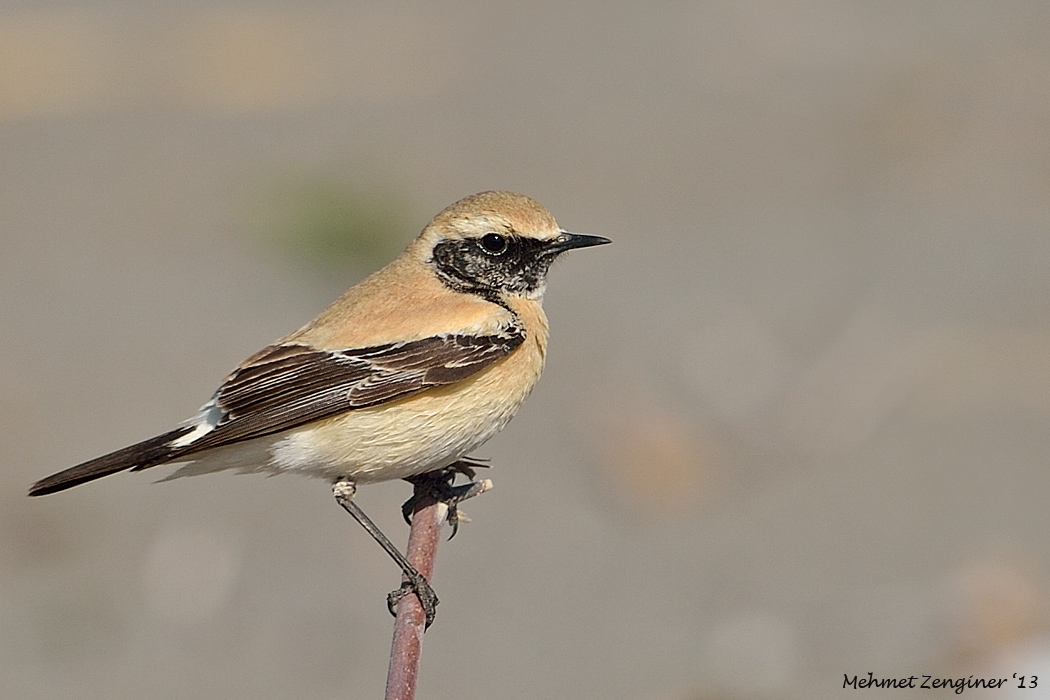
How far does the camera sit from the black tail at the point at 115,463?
19.1 ft

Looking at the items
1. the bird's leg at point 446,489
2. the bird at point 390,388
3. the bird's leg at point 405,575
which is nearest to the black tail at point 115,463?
the bird at point 390,388

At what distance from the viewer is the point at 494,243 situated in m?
6.91

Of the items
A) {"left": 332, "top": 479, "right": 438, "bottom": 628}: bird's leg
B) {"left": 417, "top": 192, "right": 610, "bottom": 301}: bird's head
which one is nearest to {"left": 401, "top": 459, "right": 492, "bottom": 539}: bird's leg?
{"left": 332, "top": 479, "right": 438, "bottom": 628}: bird's leg

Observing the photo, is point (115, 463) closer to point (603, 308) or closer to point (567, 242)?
point (567, 242)

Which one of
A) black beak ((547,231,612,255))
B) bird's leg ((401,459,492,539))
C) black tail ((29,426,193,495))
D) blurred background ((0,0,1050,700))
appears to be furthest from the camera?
blurred background ((0,0,1050,700))

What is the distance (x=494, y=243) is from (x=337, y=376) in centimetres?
85

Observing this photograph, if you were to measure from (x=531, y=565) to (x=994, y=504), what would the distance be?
2675mm

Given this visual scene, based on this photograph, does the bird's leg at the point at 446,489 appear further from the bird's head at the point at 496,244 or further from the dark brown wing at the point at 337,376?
the bird's head at the point at 496,244

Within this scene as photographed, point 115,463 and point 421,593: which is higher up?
point 115,463

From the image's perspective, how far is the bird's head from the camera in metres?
6.86

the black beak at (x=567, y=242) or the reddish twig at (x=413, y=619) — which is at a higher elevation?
the black beak at (x=567, y=242)

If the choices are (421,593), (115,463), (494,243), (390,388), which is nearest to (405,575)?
(421,593)

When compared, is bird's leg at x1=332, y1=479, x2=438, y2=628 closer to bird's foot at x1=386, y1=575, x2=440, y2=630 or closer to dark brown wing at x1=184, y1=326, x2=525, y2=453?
bird's foot at x1=386, y1=575, x2=440, y2=630

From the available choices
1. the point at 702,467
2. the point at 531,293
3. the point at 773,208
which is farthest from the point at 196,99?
the point at 531,293
